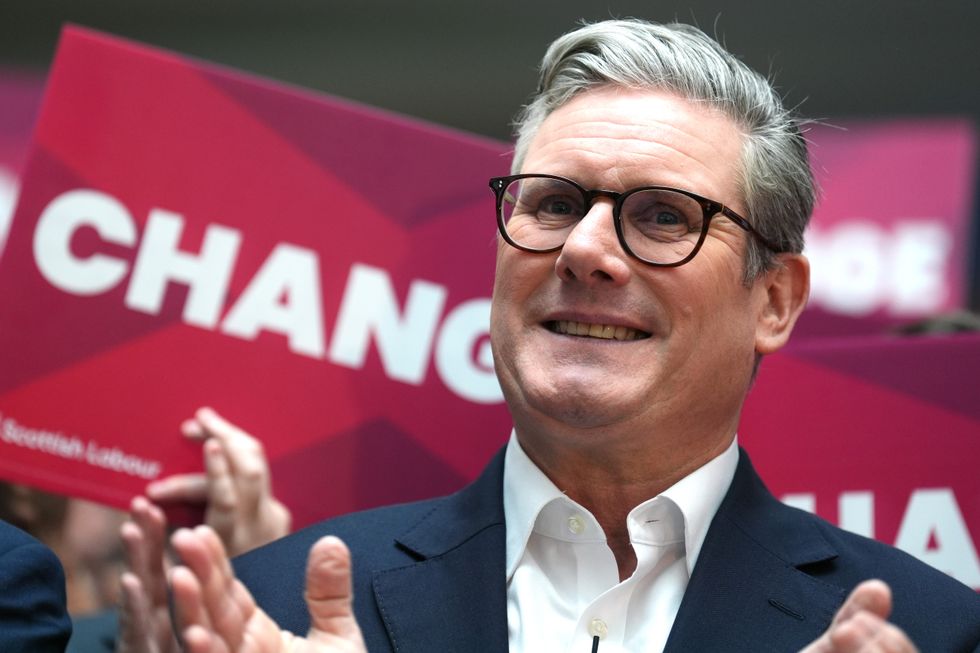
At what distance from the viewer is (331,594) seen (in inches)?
58.7

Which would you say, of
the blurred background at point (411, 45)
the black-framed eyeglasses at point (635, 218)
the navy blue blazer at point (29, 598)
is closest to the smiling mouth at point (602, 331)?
the black-framed eyeglasses at point (635, 218)

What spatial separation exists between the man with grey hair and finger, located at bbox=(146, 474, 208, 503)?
32 cm

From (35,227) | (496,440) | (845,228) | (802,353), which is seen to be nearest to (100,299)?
(35,227)

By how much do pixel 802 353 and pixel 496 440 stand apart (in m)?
0.56

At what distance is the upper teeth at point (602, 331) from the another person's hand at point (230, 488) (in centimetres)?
65

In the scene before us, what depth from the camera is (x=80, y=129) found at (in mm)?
2320

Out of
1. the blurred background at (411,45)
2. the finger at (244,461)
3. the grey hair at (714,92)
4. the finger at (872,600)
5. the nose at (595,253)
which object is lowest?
the finger at (244,461)

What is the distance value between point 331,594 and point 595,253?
0.61m

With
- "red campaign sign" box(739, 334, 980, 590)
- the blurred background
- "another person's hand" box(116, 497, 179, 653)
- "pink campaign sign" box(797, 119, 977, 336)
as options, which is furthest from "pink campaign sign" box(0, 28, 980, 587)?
the blurred background

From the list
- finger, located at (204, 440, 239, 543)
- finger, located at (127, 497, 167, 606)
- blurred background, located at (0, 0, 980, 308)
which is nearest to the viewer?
finger, located at (127, 497, 167, 606)

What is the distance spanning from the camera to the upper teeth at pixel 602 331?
186cm

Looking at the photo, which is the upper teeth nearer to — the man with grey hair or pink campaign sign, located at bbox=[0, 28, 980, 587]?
the man with grey hair

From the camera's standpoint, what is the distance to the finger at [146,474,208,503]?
2.24 m

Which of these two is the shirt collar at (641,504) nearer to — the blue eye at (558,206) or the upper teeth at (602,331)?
the upper teeth at (602,331)
